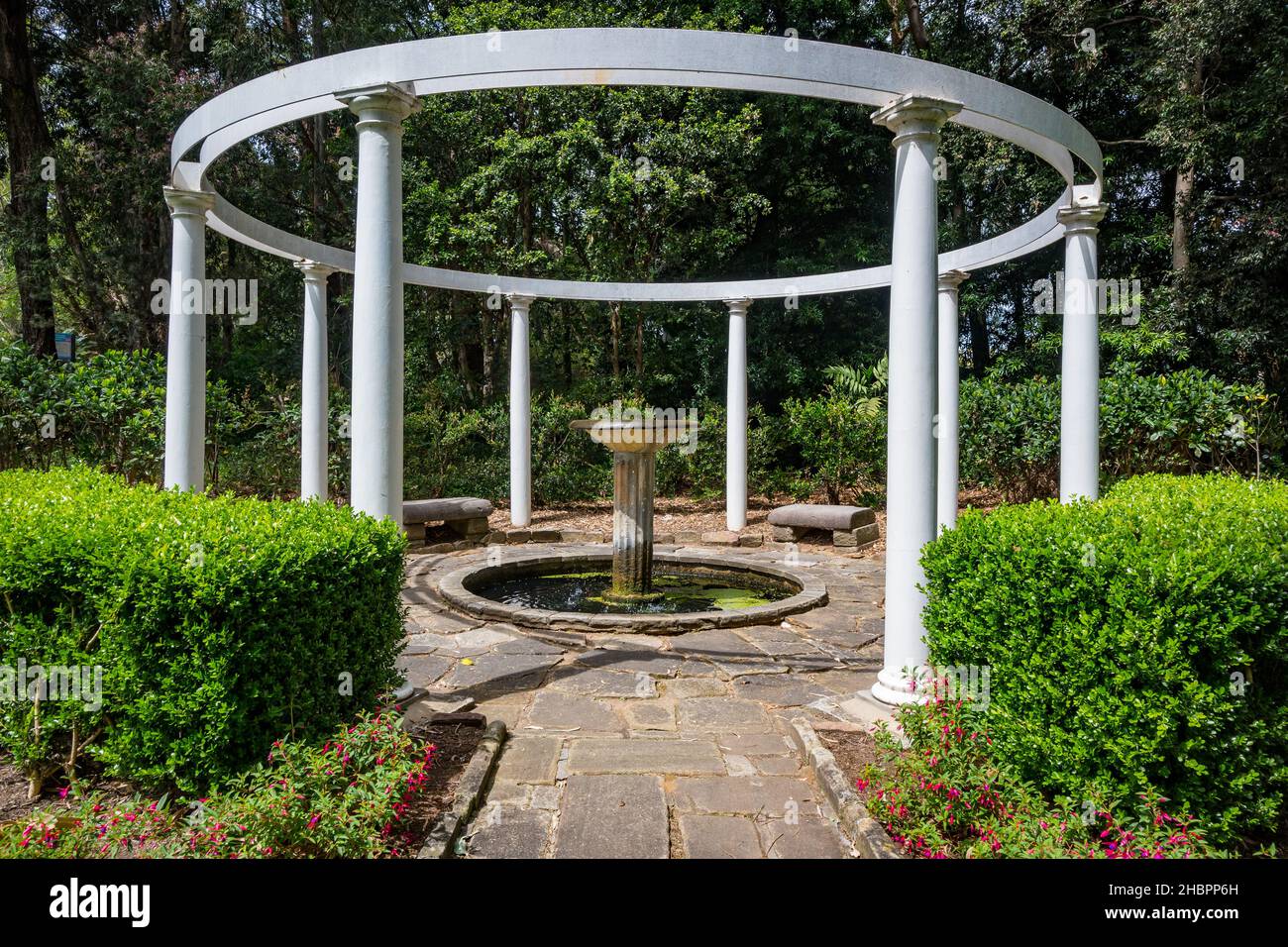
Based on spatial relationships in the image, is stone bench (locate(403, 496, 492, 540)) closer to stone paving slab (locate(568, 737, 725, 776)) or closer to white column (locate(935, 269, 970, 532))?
white column (locate(935, 269, 970, 532))

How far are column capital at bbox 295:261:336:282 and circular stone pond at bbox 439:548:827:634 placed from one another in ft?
12.8

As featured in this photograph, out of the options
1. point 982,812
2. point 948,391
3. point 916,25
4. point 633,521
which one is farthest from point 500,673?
point 916,25

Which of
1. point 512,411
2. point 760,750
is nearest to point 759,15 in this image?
point 512,411

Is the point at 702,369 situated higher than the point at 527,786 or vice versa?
the point at 702,369

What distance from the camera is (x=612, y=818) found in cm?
334

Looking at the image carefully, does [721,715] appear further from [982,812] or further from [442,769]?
[982,812]

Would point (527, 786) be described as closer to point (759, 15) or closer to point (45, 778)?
point (45, 778)

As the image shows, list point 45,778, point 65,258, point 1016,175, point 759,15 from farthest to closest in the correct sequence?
1. point 759,15
2. point 65,258
3. point 1016,175
4. point 45,778

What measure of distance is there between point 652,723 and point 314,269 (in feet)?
23.6

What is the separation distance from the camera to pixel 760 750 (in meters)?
4.12

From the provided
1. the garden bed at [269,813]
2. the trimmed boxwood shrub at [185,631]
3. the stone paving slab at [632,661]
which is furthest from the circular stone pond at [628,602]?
the garden bed at [269,813]

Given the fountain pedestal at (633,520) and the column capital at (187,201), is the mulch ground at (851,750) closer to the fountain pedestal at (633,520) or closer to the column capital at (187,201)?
the fountain pedestal at (633,520)

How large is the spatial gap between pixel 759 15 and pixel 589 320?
26.5 feet

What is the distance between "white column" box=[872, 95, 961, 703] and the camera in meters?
4.54
